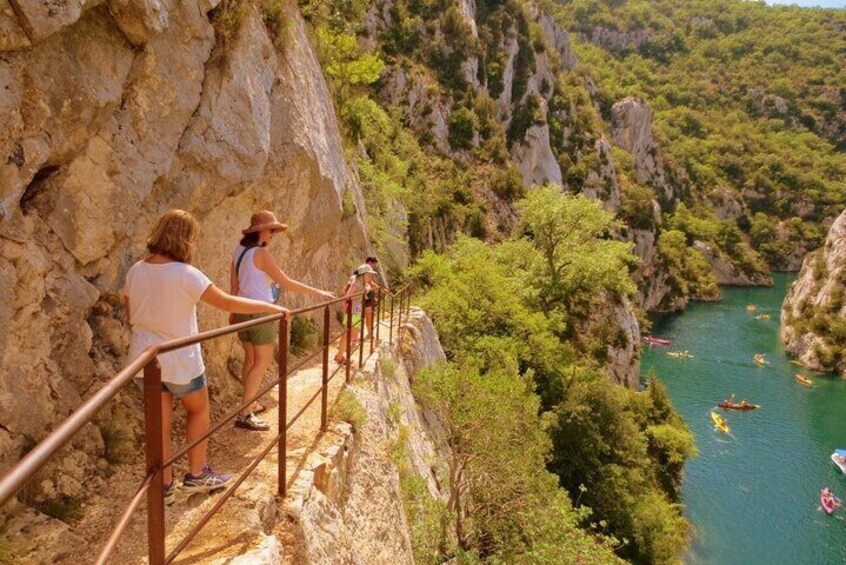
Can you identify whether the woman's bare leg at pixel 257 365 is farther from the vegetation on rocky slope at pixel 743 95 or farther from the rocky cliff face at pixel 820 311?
the vegetation on rocky slope at pixel 743 95

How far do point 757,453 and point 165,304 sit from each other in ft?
125

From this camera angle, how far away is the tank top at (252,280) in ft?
16.1

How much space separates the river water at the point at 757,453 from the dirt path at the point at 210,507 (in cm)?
2519

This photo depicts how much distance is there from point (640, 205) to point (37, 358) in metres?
68.0

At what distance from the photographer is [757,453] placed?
32.2 meters

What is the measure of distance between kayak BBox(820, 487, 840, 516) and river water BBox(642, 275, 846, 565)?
397mm

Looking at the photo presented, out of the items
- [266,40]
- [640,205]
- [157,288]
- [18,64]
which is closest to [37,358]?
[157,288]

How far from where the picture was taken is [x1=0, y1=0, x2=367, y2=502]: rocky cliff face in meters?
3.80

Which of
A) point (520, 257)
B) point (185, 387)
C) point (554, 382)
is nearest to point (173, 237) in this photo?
point (185, 387)

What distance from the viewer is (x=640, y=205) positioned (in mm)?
64312

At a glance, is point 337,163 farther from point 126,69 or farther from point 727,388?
point 727,388

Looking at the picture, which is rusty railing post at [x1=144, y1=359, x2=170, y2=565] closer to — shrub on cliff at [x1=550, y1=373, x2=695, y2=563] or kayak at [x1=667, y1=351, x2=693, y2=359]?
shrub on cliff at [x1=550, y1=373, x2=695, y2=563]

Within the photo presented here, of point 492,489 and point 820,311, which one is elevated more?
point 492,489

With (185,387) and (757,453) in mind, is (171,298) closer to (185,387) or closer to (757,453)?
(185,387)
